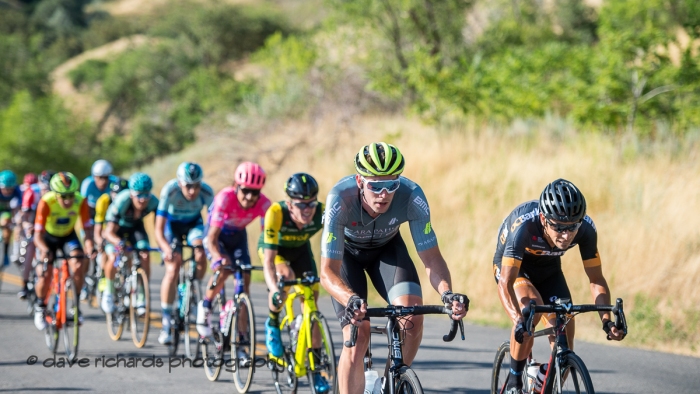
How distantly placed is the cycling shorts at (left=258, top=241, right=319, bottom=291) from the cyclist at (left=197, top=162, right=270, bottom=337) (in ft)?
1.45

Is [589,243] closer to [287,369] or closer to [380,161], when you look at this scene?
[380,161]

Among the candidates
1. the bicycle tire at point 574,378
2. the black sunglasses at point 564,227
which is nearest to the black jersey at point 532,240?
the black sunglasses at point 564,227

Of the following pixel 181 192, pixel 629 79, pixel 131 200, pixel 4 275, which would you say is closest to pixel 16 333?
pixel 131 200

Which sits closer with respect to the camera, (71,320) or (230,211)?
(230,211)

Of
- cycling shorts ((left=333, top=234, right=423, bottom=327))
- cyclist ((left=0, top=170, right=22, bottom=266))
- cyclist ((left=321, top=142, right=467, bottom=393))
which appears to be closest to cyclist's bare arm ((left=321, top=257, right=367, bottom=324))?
cyclist ((left=321, top=142, right=467, bottom=393))

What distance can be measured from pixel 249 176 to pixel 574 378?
13.5 ft

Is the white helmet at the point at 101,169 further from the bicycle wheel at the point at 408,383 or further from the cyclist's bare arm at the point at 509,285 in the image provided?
the bicycle wheel at the point at 408,383

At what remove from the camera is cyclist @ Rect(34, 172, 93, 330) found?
31.9 ft

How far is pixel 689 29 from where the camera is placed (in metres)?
16.6

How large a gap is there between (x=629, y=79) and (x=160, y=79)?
44.3m

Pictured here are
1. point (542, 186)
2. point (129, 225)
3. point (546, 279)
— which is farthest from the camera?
point (542, 186)

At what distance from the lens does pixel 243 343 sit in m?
7.46

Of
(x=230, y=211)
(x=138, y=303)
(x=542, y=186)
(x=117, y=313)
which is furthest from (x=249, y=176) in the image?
(x=542, y=186)

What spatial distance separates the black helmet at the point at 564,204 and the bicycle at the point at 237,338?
10.3 feet
